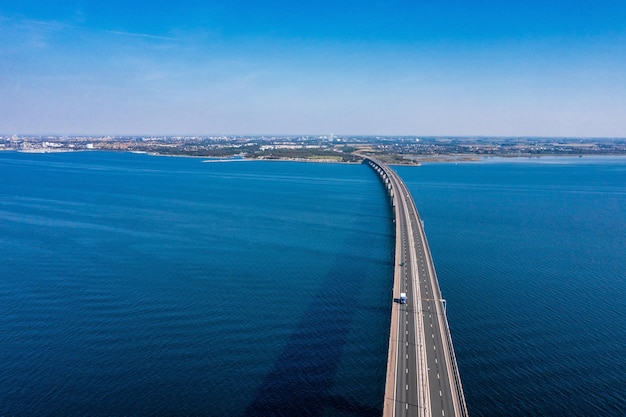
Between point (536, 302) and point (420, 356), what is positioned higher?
point (420, 356)

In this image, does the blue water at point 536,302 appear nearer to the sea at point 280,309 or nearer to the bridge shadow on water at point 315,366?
the sea at point 280,309

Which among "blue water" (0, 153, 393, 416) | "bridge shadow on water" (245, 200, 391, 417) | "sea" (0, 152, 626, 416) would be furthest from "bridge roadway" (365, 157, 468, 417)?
"bridge shadow on water" (245, 200, 391, 417)

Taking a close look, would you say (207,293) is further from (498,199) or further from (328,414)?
(498,199)

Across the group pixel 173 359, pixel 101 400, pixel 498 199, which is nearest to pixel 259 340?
pixel 173 359

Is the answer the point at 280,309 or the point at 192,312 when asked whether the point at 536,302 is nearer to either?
the point at 280,309

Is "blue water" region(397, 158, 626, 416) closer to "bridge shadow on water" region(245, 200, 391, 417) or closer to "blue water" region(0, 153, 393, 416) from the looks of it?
"blue water" region(0, 153, 393, 416)

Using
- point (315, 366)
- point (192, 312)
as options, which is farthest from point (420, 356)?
point (192, 312)
